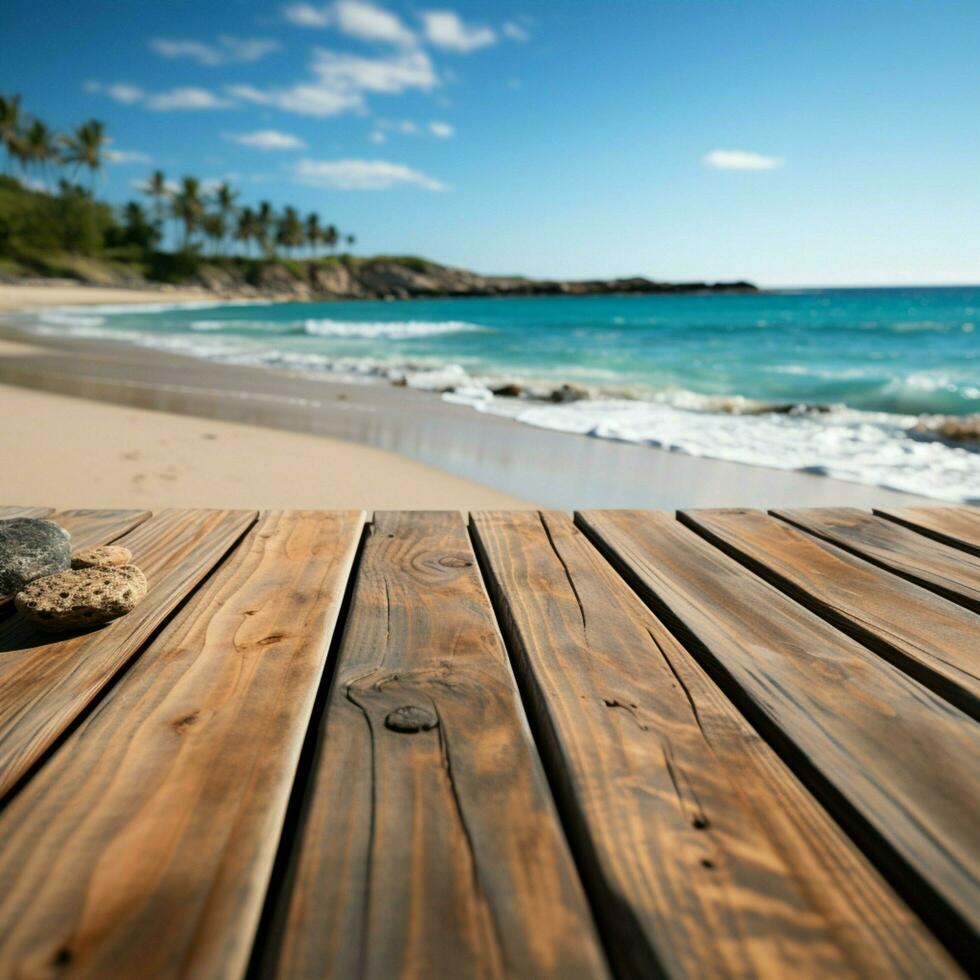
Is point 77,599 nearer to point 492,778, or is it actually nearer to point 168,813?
point 168,813

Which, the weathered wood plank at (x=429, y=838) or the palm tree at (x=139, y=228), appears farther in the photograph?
the palm tree at (x=139, y=228)

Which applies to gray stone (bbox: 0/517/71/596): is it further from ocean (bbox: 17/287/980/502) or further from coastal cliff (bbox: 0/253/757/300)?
coastal cliff (bbox: 0/253/757/300)

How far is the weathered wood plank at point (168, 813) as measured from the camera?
2.06 ft

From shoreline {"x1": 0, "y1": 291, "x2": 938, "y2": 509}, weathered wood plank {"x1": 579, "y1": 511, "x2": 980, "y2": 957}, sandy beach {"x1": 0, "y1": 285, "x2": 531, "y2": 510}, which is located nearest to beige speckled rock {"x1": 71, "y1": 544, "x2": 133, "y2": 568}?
weathered wood plank {"x1": 579, "y1": 511, "x2": 980, "y2": 957}

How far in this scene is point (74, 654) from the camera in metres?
1.17

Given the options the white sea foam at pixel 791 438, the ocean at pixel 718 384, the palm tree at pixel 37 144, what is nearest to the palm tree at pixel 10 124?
the palm tree at pixel 37 144

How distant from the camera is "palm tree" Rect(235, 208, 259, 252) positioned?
85.3 m

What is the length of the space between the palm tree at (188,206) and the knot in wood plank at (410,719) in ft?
285

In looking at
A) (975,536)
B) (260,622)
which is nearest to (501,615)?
(260,622)

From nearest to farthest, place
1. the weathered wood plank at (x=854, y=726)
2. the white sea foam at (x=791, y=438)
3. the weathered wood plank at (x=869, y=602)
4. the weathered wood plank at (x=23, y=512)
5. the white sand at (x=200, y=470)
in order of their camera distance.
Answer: the weathered wood plank at (x=854, y=726) → the weathered wood plank at (x=869, y=602) → the weathered wood plank at (x=23, y=512) → the white sand at (x=200, y=470) → the white sea foam at (x=791, y=438)

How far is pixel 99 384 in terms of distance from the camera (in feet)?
28.9

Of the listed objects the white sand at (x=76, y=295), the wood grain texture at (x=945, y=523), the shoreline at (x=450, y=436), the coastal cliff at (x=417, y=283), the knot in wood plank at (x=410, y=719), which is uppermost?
the coastal cliff at (x=417, y=283)

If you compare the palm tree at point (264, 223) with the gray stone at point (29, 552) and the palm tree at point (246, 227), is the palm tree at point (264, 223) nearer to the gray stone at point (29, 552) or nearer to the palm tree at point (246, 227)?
the palm tree at point (246, 227)

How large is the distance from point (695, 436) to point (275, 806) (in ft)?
22.6
